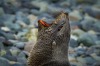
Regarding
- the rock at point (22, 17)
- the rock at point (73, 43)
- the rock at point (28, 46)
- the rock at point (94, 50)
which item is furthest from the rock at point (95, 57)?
the rock at point (22, 17)

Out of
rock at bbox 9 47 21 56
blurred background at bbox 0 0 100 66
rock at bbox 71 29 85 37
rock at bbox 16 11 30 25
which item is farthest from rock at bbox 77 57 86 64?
rock at bbox 16 11 30 25

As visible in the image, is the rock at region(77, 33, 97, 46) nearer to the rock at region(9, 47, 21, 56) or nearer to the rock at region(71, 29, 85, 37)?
the rock at region(71, 29, 85, 37)

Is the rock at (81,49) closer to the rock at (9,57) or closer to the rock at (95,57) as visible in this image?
the rock at (95,57)

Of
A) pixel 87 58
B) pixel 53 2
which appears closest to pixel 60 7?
pixel 53 2

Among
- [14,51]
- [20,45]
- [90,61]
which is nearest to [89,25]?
[90,61]

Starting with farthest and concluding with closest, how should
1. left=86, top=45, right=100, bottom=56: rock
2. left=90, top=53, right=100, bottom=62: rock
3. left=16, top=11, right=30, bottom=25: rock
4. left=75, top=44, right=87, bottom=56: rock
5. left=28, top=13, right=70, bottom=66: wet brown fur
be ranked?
left=16, top=11, right=30, bottom=25: rock
left=86, top=45, right=100, bottom=56: rock
left=75, top=44, right=87, bottom=56: rock
left=90, top=53, right=100, bottom=62: rock
left=28, top=13, right=70, bottom=66: wet brown fur

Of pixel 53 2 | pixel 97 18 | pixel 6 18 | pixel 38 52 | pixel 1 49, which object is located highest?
pixel 53 2

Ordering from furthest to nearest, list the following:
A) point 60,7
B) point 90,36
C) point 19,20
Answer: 1. point 60,7
2. point 19,20
3. point 90,36

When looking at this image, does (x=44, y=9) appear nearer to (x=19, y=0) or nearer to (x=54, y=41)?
(x=19, y=0)

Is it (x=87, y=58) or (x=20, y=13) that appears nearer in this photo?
(x=87, y=58)
